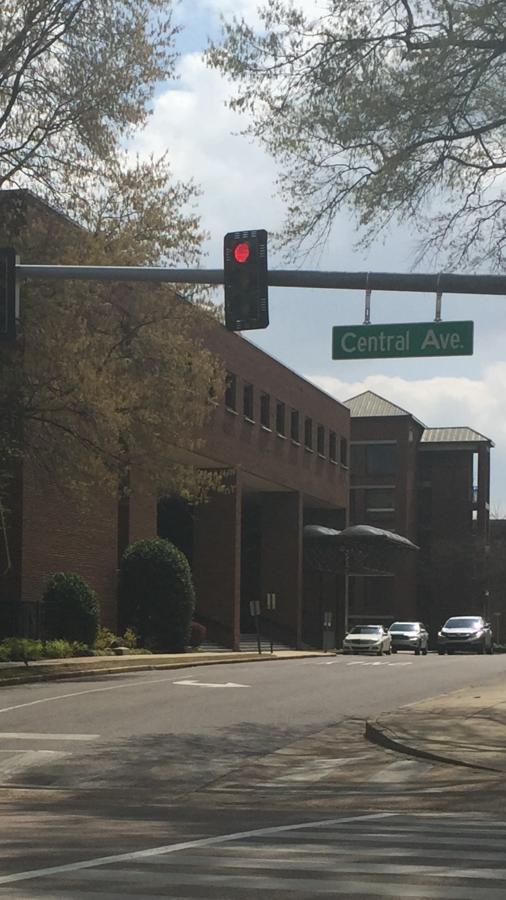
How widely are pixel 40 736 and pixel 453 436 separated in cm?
8633

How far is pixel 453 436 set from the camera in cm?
10094

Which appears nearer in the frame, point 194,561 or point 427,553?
point 194,561

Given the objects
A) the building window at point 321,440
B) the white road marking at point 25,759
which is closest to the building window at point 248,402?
the building window at point 321,440

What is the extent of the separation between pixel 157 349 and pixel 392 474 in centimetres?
6749

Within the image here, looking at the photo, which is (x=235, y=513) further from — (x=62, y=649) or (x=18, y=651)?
(x=18, y=651)

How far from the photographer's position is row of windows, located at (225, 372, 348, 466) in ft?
173

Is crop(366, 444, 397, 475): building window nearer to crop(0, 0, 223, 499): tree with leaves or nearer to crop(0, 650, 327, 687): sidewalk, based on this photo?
crop(0, 650, 327, 687): sidewalk

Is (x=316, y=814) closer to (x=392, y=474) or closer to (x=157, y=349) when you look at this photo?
(x=157, y=349)

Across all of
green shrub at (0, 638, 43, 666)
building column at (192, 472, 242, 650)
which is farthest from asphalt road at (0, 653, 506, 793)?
building column at (192, 472, 242, 650)

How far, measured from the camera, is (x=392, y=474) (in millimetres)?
96312

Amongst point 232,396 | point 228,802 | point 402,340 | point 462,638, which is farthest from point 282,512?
point 228,802

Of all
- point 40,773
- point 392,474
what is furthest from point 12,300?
point 392,474

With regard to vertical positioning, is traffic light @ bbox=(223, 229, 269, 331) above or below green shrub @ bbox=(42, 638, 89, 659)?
above

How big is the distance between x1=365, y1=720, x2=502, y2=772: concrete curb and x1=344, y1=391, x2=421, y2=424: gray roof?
79.5 meters
